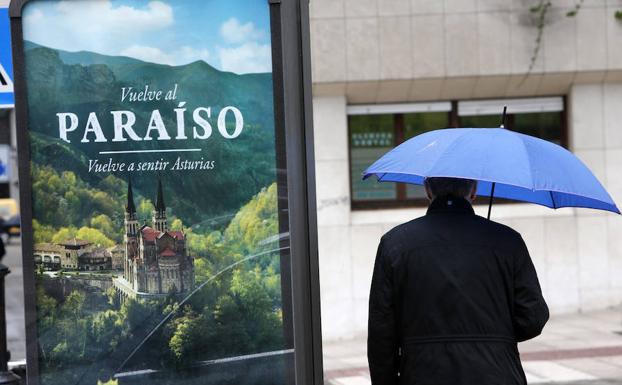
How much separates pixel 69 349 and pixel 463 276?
1.79 m

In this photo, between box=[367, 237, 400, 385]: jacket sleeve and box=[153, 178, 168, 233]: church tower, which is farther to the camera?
box=[153, 178, 168, 233]: church tower

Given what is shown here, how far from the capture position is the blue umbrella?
3.51 meters

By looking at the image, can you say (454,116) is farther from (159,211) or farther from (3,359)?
(159,211)

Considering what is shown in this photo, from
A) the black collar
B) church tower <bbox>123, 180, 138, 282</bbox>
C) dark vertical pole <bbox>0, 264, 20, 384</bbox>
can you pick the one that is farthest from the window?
the black collar

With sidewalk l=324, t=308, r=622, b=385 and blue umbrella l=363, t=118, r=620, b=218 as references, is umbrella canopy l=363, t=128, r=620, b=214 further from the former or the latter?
sidewalk l=324, t=308, r=622, b=385

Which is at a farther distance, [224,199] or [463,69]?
[463,69]

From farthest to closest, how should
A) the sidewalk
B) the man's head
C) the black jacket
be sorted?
the sidewalk
the man's head
the black jacket

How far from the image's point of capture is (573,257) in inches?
468

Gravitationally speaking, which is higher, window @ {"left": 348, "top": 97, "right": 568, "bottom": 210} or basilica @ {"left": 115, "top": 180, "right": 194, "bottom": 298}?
window @ {"left": 348, "top": 97, "right": 568, "bottom": 210}

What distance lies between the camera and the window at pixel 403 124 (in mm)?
12062

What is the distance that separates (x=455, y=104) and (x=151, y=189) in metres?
8.66

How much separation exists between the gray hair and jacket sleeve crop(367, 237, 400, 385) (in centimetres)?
35

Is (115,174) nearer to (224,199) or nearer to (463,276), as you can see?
(224,199)

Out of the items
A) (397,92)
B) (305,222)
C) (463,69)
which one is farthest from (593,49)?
Result: (305,222)
